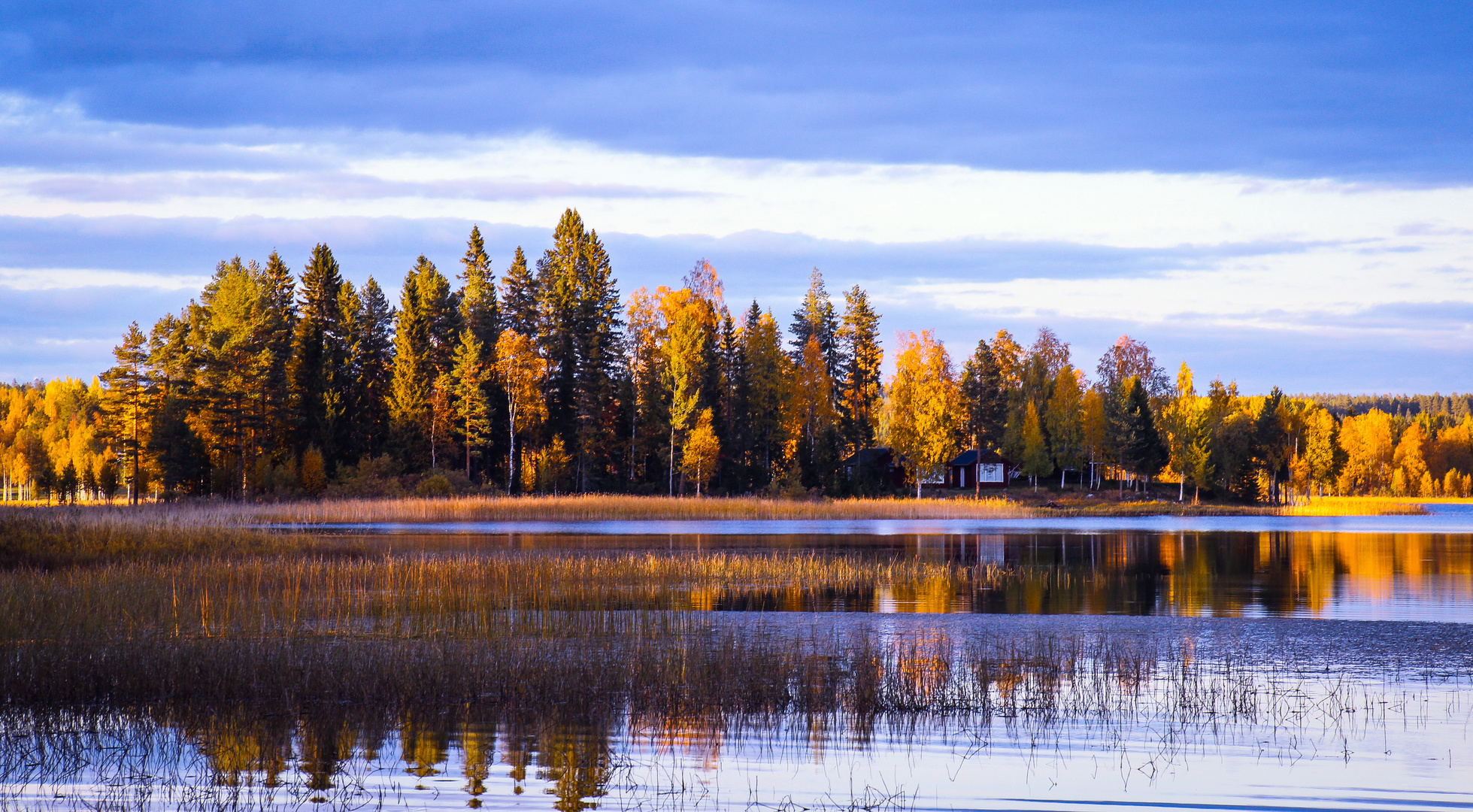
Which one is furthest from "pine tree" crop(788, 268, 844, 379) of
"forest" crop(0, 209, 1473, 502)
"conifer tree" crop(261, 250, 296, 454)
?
"conifer tree" crop(261, 250, 296, 454)

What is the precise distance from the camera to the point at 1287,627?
19344mm

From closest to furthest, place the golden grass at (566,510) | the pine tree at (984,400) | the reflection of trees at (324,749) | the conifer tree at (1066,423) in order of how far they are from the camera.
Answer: the reflection of trees at (324,749)
the golden grass at (566,510)
the conifer tree at (1066,423)
the pine tree at (984,400)

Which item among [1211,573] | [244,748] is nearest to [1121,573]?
[1211,573]

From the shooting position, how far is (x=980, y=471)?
95.4m

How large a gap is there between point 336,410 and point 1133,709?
68.1m

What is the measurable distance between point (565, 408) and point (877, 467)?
28.9 meters

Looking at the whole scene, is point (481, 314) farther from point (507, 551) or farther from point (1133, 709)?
point (1133, 709)

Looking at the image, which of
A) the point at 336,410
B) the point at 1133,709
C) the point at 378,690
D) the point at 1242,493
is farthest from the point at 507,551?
the point at 1242,493

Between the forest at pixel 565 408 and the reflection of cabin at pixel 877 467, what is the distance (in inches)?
15.4

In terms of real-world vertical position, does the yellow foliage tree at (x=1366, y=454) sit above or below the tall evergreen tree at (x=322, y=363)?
below

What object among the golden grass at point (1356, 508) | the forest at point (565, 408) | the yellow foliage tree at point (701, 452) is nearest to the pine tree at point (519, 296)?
the forest at point (565, 408)

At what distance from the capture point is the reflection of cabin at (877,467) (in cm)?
8794

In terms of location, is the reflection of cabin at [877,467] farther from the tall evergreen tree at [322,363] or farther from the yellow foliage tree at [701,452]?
the tall evergreen tree at [322,363]

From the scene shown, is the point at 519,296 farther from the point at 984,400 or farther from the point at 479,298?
the point at 984,400
